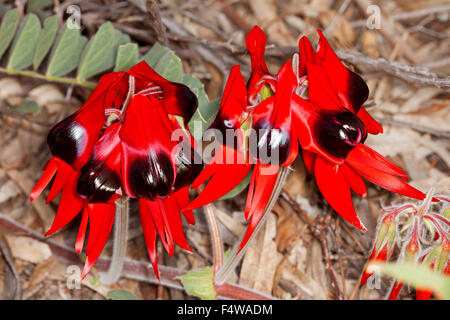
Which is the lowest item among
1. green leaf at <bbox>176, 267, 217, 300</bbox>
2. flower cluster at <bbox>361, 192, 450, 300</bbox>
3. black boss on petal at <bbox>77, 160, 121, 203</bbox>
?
green leaf at <bbox>176, 267, 217, 300</bbox>

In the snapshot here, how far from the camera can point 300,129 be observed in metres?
1.01

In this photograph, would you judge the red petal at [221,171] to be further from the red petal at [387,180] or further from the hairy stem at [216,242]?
the hairy stem at [216,242]

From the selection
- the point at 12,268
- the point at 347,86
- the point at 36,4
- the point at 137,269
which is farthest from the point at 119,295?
the point at 36,4

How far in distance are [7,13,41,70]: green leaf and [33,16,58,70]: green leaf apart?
2 centimetres

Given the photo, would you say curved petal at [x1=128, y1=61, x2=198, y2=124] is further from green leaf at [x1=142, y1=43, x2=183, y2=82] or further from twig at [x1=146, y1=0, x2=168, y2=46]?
twig at [x1=146, y1=0, x2=168, y2=46]

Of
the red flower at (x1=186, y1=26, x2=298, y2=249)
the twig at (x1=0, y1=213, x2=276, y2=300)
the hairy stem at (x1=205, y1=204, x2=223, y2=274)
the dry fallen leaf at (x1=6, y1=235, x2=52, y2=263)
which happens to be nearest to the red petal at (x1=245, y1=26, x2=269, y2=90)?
the red flower at (x1=186, y1=26, x2=298, y2=249)

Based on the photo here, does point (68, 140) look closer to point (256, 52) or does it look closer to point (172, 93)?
point (172, 93)

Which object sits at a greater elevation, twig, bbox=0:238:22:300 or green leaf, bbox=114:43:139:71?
green leaf, bbox=114:43:139:71

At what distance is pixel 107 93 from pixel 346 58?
77 cm

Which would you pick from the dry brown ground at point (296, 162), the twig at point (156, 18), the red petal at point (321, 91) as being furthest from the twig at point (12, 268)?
the red petal at point (321, 91)

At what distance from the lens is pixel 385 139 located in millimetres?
1775

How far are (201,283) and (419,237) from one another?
0.52 m

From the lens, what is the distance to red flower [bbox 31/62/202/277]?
1008mm

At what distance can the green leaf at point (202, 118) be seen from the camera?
1.29 metres
